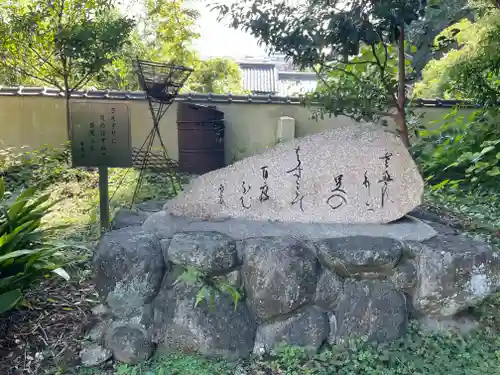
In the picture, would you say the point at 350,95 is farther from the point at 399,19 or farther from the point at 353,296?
the point at 353,296

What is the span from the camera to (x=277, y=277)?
294 centimetres

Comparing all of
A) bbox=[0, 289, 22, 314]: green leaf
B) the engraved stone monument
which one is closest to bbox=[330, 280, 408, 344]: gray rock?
the engraved stone monument

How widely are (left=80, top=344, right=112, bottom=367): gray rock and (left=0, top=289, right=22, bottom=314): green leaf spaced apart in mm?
519

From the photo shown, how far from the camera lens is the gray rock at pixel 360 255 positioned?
2949mm

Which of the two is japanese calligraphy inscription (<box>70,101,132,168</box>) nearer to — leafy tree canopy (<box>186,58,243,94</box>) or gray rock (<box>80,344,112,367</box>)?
gray rock (<box>80,344,112,367</box>)

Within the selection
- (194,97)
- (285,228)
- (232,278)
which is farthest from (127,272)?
(194,97)

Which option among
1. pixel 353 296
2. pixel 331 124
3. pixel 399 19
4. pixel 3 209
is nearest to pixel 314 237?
pixel 353 296

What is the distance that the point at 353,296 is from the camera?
304 cm

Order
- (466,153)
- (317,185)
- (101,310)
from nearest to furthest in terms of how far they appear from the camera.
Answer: (101,310)
(317,185)
(466,153)

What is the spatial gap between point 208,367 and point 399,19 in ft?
8.72

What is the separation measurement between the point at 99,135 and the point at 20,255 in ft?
4.96

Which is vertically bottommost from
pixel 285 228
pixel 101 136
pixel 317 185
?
pixel 285 228

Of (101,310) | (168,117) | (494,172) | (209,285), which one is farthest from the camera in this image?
(168,117)

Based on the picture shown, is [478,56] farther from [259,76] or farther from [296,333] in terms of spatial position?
[259,76]
